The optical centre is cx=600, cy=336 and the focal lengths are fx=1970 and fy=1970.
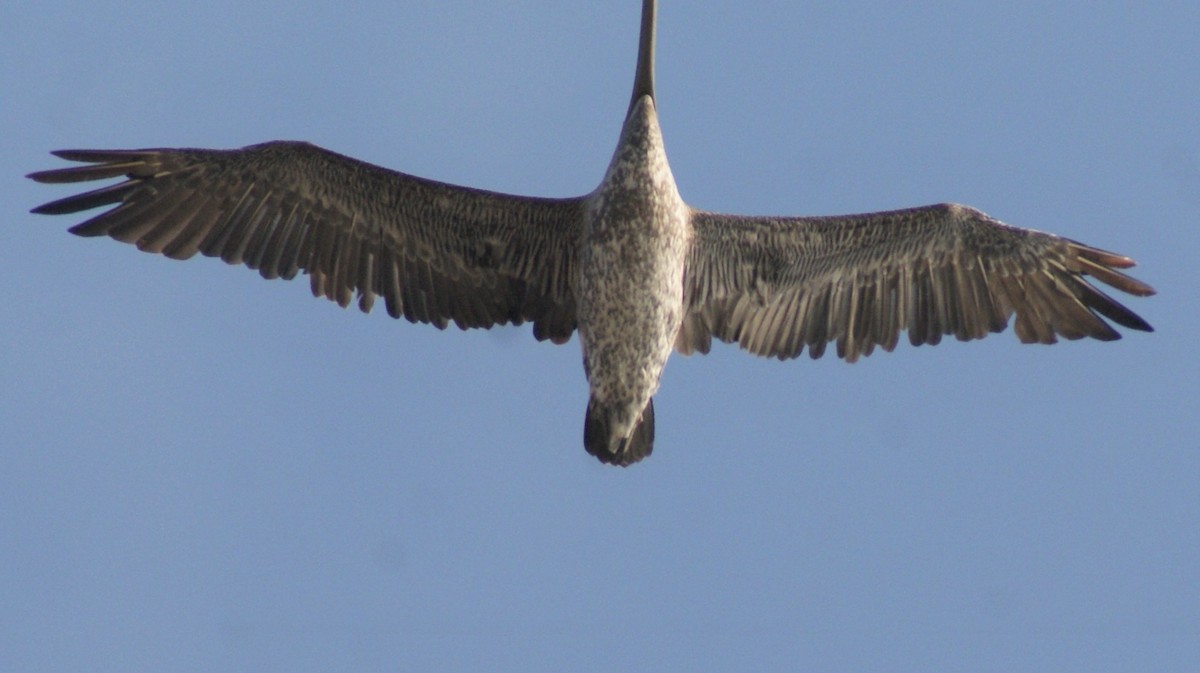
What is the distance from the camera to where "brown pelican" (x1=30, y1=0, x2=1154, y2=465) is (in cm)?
1614

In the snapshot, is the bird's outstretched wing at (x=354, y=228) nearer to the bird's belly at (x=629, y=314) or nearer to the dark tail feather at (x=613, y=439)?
the bird's belly at (x=629, y=314)

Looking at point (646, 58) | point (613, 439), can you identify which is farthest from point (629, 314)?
point (646, 58)

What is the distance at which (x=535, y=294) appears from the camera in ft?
54.9

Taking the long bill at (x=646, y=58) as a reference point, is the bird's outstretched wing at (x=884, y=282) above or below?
below

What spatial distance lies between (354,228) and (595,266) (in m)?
2.19

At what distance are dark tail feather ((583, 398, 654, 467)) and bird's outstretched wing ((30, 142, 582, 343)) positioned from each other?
2.80 feet

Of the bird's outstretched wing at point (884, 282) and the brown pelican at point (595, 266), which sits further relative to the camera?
the bird's outstretched wing at point (884, 282)

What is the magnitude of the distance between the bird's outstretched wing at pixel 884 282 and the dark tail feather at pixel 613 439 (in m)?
0.80

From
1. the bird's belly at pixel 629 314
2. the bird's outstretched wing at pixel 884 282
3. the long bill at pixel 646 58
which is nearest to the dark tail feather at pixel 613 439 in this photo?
the bird's belly at pixel 629 314

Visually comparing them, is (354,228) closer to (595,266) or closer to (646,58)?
(595,266)

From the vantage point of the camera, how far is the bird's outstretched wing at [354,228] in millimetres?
16250

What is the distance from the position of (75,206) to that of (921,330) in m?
7.09

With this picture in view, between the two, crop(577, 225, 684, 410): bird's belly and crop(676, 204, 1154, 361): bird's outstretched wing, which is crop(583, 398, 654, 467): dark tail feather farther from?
Result: crop(676, 204, 1154, 361): bird's outstretched wing

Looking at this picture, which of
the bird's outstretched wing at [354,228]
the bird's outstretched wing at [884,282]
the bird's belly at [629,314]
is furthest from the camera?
the bird's outstretched wing at [884,282]
